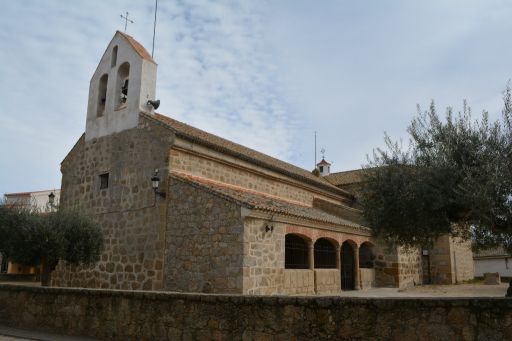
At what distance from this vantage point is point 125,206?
14.8 m

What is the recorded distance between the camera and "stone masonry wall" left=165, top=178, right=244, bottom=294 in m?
11.9

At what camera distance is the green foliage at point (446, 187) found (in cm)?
623

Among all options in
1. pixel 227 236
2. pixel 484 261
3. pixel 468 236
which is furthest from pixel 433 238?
pixel 484 261

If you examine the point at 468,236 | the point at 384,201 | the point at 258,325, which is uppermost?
the point at 384,201

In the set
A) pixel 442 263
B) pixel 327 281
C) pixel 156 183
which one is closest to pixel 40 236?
pixel 156 183

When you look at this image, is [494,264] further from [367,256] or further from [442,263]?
[367,256]

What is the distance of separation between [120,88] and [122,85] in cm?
15

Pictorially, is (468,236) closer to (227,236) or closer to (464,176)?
(464,176)

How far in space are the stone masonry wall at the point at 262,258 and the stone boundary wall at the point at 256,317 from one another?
4.41 meters

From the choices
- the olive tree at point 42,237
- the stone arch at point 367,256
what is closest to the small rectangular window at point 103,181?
the olive tree at point 42,237

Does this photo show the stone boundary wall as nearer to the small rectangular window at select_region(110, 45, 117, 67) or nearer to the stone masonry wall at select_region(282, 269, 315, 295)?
the stone masonry wall at select_region(282, 269, 315, 295)

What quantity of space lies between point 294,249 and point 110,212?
6.79 m

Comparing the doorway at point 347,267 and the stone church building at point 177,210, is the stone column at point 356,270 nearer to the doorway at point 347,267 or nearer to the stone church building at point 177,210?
the stone church building at point 177,210

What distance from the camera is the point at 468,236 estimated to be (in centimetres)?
710
